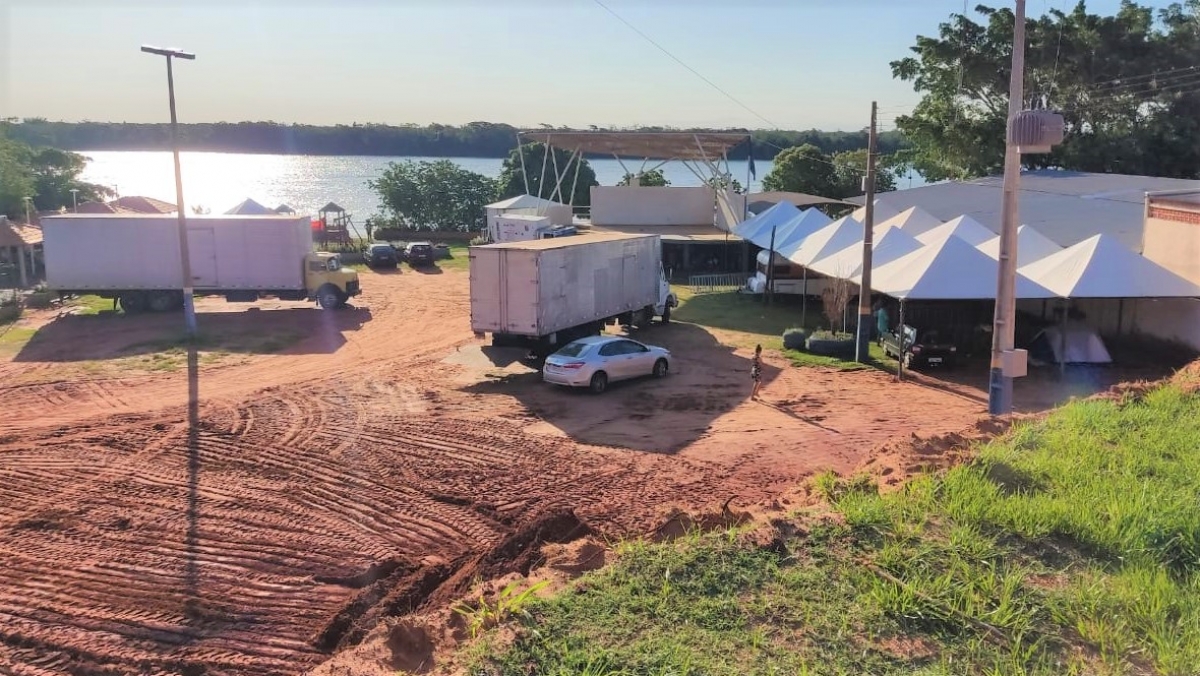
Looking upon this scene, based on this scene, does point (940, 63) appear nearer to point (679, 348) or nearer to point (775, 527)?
point (679, 348)

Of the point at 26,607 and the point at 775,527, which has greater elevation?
the point at 775,527

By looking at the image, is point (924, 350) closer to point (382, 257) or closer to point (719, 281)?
point (719, 281)

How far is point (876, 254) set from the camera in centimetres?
2586

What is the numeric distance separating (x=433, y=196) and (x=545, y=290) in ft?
128

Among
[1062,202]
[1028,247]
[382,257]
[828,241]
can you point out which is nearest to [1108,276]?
[1028,247]

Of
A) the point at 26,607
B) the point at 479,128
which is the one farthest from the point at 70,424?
the point at 479,128

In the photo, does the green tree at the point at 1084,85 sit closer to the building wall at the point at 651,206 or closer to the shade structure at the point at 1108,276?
the building wall at the point at 651,206

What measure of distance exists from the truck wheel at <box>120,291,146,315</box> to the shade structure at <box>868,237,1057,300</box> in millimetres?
24018

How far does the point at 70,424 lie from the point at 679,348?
1476cm

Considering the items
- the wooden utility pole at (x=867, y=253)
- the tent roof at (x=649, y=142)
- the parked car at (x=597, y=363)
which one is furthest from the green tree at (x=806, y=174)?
the parked car at (x=597, y=363)

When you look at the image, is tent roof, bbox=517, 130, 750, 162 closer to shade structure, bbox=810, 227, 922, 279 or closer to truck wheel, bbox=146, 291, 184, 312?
shade structure, bbox=810, 227, 922, 279

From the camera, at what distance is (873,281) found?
23.2m

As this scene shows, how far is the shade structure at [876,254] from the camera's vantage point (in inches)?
1005

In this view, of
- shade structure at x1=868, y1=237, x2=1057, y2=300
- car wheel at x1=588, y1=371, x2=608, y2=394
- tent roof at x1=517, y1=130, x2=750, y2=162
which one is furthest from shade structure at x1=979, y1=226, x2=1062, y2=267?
tent roof at x1=517, y1=130, x2=750, y2=162
